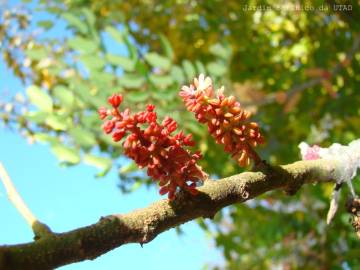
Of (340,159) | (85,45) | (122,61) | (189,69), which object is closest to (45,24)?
(85,45)

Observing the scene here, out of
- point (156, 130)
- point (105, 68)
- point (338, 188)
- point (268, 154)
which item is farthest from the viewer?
point (268, 154)

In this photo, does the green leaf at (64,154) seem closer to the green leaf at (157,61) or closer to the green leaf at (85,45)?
the green leaf at (85,45)

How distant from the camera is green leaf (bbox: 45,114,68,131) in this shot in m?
2.43

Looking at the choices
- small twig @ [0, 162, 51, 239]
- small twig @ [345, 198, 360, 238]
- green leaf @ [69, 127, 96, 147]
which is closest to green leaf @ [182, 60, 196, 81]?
green leaf @ [69, 127, 96, 147]

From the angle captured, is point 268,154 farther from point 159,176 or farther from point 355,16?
point 159,176

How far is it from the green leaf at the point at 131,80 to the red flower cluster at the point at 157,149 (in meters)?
1.76

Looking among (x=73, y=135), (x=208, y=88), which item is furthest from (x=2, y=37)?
(x=208, y=88)

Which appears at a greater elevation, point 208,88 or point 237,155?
point 208,88

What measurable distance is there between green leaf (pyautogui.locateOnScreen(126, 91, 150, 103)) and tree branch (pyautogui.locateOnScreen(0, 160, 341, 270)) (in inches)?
66.8

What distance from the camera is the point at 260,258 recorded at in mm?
4527

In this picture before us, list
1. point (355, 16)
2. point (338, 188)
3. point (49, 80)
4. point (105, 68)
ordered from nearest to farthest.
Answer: point (338, 188), point (355, 16), point (105, 68), point (49, 80)

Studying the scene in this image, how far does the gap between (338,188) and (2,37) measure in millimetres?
3876

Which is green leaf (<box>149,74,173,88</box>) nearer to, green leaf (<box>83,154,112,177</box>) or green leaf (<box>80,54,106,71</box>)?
green leaf (<box>80,54,106,71</box>)

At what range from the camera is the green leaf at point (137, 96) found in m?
2.76
